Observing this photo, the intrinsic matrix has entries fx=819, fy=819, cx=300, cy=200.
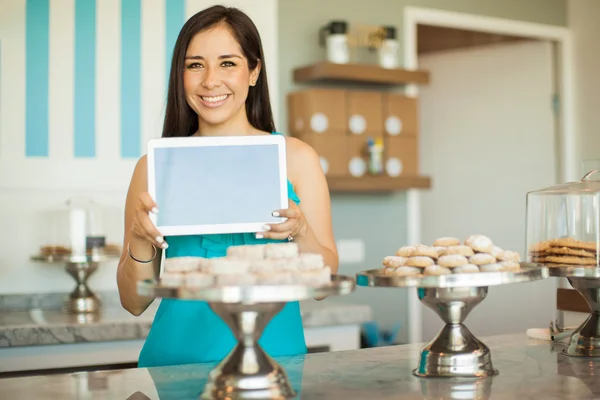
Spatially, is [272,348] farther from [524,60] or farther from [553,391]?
[524,60]

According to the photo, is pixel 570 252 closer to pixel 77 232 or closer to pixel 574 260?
pixel 574 260

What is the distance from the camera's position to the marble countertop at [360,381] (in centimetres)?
128

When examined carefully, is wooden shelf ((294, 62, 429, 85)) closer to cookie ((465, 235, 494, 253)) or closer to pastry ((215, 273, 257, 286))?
cookie ((465, 235, 494, 253))

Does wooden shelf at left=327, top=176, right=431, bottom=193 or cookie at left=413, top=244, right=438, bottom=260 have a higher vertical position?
wooden shelf at left=327, top=176, right=431, bottom=193

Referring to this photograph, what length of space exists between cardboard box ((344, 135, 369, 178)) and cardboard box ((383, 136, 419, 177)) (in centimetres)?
12

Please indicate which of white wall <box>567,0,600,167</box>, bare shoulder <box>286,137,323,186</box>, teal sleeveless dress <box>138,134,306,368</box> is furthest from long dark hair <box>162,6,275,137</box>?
white wall <box>567,0,600,167</box>

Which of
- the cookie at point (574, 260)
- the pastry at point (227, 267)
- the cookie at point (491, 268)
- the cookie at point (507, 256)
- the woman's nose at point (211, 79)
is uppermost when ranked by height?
the woman's nose at point (211, 79)

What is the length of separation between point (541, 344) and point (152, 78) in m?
2.15

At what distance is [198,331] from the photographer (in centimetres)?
162

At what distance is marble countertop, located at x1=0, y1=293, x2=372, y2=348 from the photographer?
8.33 feet

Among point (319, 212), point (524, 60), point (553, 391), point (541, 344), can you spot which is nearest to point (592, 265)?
point (541, 344)

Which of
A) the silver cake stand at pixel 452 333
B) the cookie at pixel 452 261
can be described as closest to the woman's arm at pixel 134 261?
the silver cake stand at pixel 452 333

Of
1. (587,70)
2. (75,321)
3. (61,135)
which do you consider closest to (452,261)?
(75,321)

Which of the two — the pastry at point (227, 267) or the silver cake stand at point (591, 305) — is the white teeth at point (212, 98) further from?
the silver cake stand at point (591, 305)
